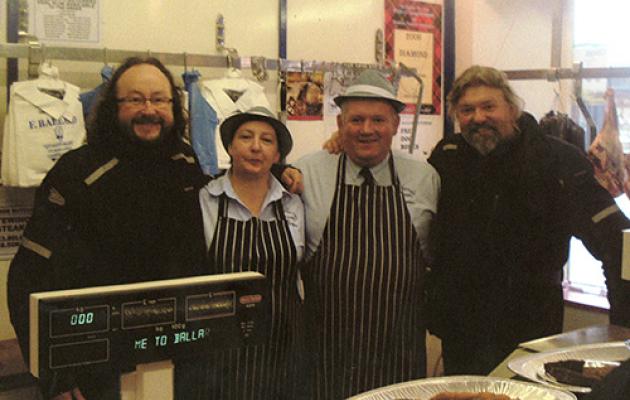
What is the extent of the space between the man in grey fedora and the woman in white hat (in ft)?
0.41

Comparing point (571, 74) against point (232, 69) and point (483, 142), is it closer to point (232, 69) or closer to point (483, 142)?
point (483, 142)

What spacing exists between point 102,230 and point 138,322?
0.92 meters

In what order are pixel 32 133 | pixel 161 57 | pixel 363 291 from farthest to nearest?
1. pixel 161 57
2. pixel 32 133
3. pixel 363 291

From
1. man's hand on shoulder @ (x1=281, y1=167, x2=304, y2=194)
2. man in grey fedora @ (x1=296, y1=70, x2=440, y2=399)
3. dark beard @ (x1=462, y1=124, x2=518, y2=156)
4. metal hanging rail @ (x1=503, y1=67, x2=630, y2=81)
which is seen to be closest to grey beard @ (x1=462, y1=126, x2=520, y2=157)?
dark beard @ (x1=462, y1=124, x2=518, y2=156)

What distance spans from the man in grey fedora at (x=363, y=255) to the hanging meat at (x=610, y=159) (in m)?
1.19

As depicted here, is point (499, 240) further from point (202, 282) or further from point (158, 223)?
point (202, 282)

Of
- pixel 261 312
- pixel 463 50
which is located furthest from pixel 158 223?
pixel 463 50

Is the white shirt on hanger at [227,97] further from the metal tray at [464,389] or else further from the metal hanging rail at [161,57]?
the metal tray at [464,389]

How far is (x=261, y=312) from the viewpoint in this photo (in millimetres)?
943

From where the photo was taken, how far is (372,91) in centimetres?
205

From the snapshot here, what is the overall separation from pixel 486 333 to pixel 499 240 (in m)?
0.30

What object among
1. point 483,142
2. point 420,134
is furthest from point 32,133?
point 420,134

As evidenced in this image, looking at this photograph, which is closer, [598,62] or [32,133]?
[32,133]

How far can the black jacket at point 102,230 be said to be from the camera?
5.51 feet
